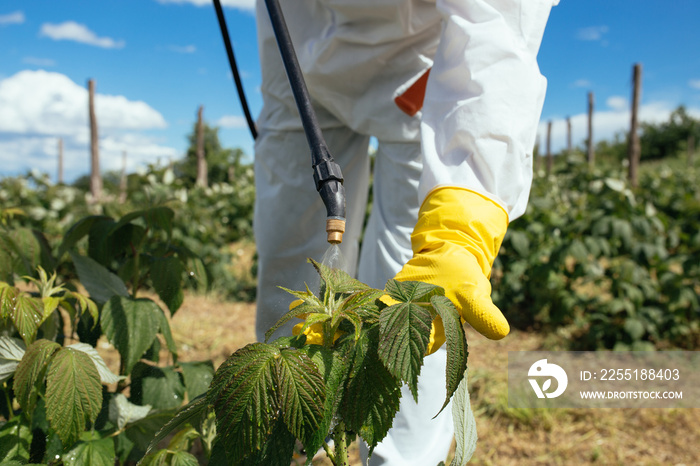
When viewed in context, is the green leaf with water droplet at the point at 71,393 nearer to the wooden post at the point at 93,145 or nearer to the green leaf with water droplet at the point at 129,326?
the green leaf with water droplet at the point at 129,326

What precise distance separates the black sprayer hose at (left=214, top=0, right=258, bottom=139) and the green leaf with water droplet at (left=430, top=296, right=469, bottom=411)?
4.42 ft

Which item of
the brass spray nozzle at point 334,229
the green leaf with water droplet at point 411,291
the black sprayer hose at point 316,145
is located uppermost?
the black sprayer hose at point 316,145

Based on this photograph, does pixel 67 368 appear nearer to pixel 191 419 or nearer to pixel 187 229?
pixel 191 419

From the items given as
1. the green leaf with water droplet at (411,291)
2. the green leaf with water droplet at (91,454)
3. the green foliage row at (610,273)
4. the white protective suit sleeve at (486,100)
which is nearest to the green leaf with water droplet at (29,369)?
the green leaf with water droplet at (91,454)

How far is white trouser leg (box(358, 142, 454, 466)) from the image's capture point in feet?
4.27

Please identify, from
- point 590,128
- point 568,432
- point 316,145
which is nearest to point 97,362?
point 316,145

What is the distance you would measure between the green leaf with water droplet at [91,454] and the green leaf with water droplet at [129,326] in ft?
0.55

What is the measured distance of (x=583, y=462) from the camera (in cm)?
200

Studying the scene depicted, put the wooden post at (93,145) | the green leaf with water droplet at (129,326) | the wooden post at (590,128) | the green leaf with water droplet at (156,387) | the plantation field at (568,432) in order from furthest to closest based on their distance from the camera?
the wooden post at (590,128) → the wooden post at (93,145) → the plantation field at (568,432) → the green leaf with water droplet at (156,387) → the green leaf with water droplet at (129,326)

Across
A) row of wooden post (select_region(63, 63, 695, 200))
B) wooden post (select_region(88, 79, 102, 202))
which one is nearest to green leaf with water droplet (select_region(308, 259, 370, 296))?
row of wooden post (select_region(63, 63, 695, 200))

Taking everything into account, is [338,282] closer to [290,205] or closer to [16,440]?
[16,440]

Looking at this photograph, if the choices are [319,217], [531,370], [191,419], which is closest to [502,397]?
[531,370]

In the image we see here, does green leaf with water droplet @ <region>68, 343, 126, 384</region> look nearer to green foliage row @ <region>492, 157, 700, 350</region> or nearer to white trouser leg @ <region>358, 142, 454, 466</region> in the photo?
white trouser leg @ <region>358, 142, 454, 466</region>

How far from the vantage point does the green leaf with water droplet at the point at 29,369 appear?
848 mm
